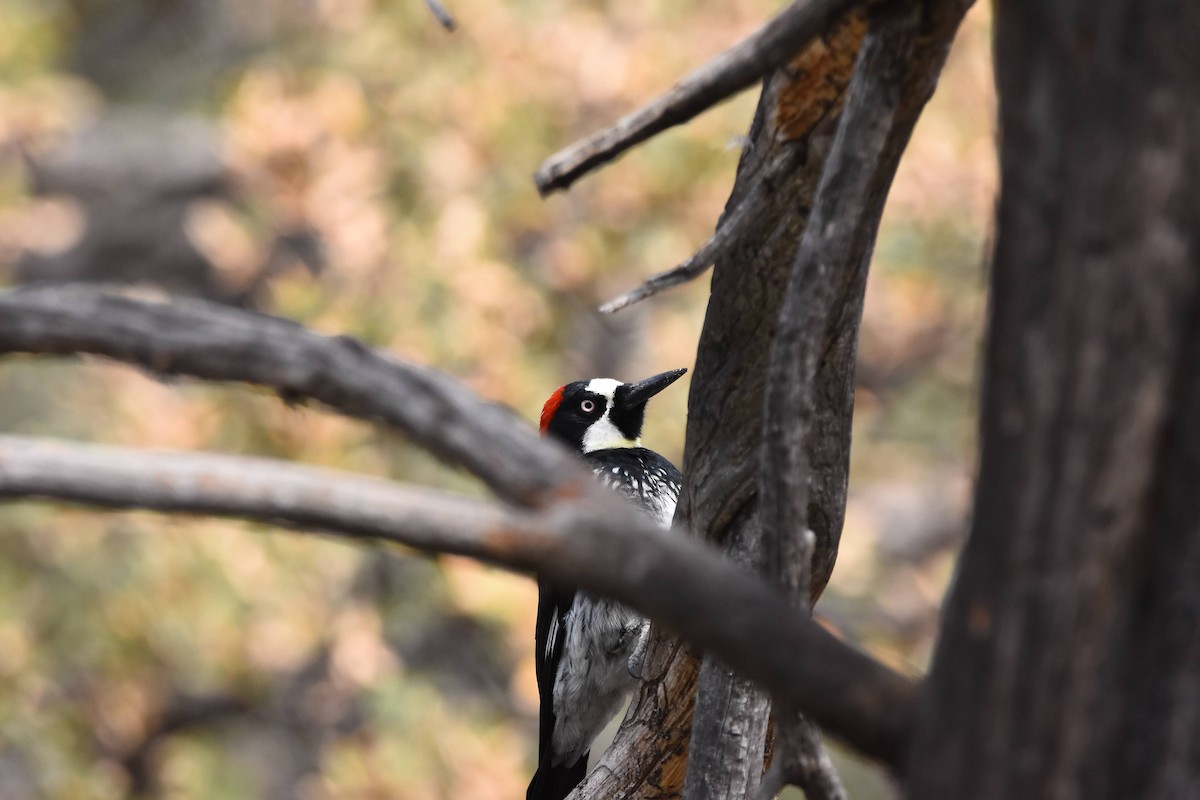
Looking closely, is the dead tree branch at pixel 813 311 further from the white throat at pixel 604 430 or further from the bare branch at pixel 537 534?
the white throat at pixel 604 430

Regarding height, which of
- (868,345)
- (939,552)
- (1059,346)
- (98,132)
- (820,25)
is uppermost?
(98,132)

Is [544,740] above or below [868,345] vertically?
below

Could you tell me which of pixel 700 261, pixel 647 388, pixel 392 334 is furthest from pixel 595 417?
pixel 700 261

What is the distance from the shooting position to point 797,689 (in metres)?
0.97

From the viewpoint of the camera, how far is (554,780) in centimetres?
361

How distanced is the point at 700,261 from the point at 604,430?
2.89 m

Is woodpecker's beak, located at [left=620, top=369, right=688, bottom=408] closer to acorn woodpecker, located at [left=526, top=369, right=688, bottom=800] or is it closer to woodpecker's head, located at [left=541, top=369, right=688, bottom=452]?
acorn woodpecker, located at [left=526, top=369, right=688, bottom=800]

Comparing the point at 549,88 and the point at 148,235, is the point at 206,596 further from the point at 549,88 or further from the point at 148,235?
the point at 148,235

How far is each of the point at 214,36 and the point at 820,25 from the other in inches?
464

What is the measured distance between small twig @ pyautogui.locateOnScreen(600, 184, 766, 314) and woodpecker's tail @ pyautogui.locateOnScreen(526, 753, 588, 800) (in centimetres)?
231

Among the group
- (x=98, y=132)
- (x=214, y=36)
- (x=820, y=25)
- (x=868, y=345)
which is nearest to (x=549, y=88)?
(x=868, y=345)

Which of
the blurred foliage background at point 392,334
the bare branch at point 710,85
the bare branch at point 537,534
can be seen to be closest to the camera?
the bare branch at point 537,534

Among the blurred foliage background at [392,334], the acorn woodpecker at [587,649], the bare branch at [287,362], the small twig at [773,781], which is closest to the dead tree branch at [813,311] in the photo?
the small twig at [773,781]

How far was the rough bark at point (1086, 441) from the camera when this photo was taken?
3.02 feet
